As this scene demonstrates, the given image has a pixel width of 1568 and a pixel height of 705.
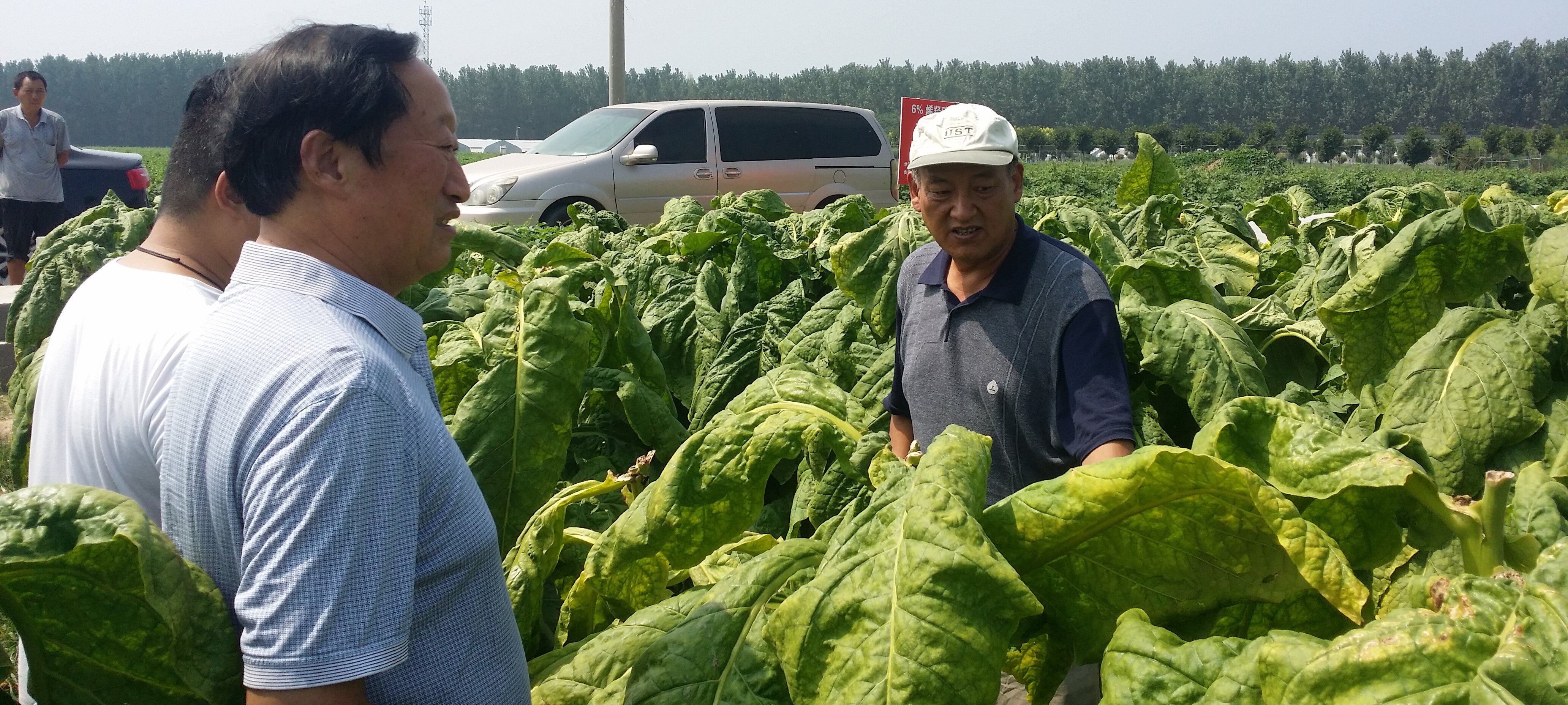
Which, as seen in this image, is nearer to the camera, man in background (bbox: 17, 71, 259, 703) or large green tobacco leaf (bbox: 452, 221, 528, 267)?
man in background (bbox: 17, 71, 259, 703)

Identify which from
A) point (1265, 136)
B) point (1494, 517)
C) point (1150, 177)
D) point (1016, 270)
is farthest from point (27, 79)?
point (1265, 136)

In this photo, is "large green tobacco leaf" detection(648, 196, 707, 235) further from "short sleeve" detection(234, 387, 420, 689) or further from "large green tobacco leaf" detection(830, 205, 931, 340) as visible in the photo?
"short sleeve" detection(234, 387, 420, 689)

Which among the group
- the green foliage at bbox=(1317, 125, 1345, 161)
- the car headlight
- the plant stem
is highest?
the plant stem

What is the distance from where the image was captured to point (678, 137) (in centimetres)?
1280

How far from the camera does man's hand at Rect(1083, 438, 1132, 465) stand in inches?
78.7

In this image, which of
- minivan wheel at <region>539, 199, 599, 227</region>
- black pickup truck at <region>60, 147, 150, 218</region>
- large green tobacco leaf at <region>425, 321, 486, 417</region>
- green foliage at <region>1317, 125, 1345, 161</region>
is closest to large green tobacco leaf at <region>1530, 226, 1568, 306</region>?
large green tobacco leaf at <region>425, 321, 486, 417</region>

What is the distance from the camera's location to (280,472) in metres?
1.07

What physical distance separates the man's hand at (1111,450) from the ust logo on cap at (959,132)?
2.20 feet

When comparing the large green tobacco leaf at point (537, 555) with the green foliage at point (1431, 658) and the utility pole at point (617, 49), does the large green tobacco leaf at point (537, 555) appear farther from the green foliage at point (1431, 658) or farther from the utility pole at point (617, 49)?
the utility pole at point (617, 49)

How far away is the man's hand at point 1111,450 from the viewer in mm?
2000

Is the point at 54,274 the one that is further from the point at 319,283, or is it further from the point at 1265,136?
the point at 1265,136

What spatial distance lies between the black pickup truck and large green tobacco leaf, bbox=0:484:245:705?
1420cm

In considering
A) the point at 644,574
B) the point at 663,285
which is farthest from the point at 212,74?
the point at 663,285

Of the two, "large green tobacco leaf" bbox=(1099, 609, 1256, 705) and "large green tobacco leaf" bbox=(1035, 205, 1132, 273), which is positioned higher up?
"large green tobacco leaf" bbox=(1035, 205, 1132, 273)
